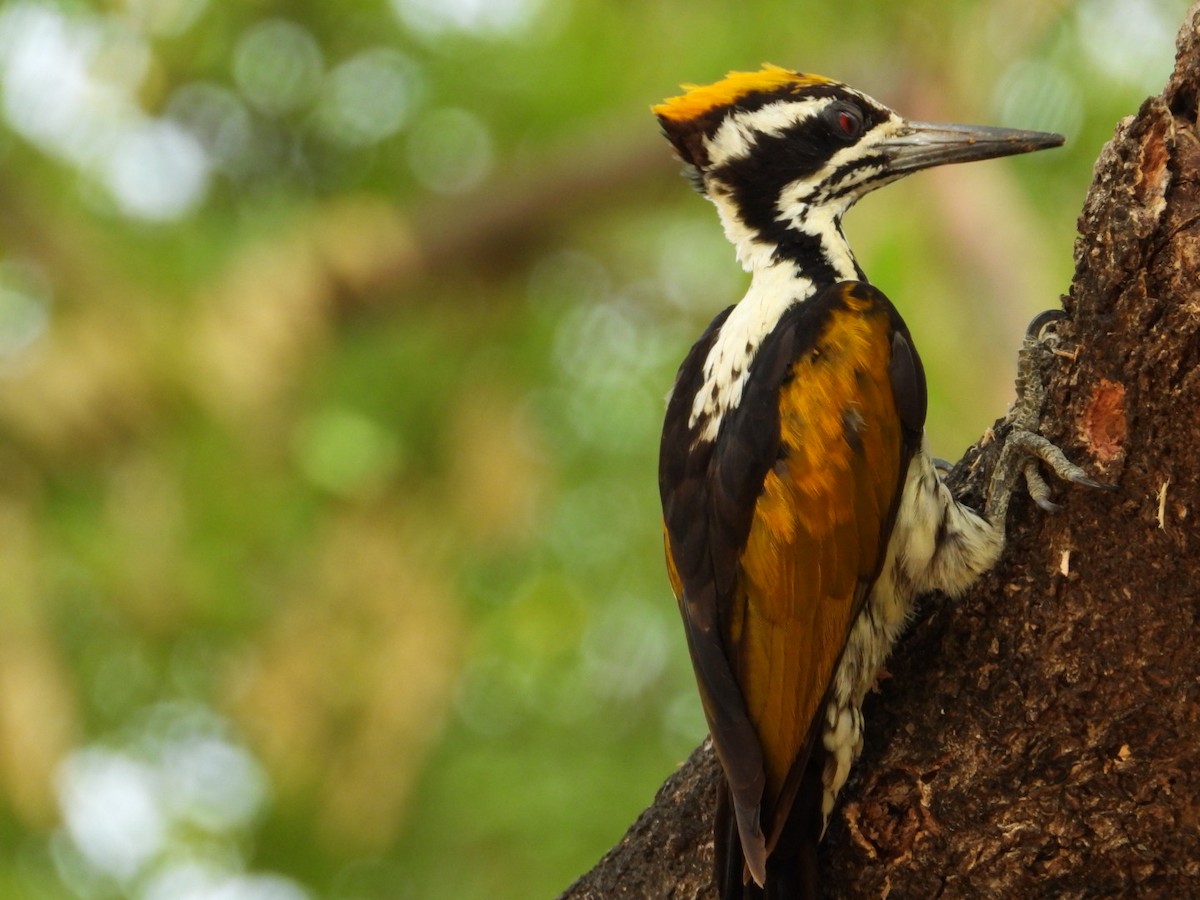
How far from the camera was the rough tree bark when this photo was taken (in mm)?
2365

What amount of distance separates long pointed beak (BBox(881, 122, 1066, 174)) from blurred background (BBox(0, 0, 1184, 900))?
8.17 feet

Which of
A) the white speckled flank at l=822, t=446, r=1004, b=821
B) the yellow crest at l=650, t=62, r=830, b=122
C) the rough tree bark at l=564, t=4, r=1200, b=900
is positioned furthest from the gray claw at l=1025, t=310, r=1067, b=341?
the yellow crest at l=650, t=62, r=830, b=122

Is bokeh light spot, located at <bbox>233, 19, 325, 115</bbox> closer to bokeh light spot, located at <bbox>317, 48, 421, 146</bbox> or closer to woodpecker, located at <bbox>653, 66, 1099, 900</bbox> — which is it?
bokeh light spot, located at <bbox>317, 48, 421, 146</bbox>

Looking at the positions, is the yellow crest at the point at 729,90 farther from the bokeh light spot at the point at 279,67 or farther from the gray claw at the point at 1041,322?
the bokeh light spot at the point at 279,67

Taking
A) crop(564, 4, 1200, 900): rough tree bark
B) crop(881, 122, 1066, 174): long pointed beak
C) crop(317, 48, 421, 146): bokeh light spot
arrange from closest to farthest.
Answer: crop(564, 4, 1200, 900): rough tree bark → crop(881, 122, 1066, 174): long pointed beak → crop(317, 48, 421, 146): bokeh light spot

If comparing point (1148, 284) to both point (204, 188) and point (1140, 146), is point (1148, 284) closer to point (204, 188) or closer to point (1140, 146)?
point (1140, 146)


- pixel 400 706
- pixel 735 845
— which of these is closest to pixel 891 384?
pixel 735 845

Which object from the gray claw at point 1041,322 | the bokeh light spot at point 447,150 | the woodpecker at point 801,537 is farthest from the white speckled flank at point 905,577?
the bokeh light spot at point 447,150

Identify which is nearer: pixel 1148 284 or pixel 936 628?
pixel 1148 284

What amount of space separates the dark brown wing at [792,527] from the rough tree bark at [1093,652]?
0.16 metres

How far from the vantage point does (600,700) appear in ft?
29.2

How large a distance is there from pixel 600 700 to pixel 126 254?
11.6 ft

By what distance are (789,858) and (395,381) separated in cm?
636

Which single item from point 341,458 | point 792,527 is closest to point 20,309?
point 341,458
